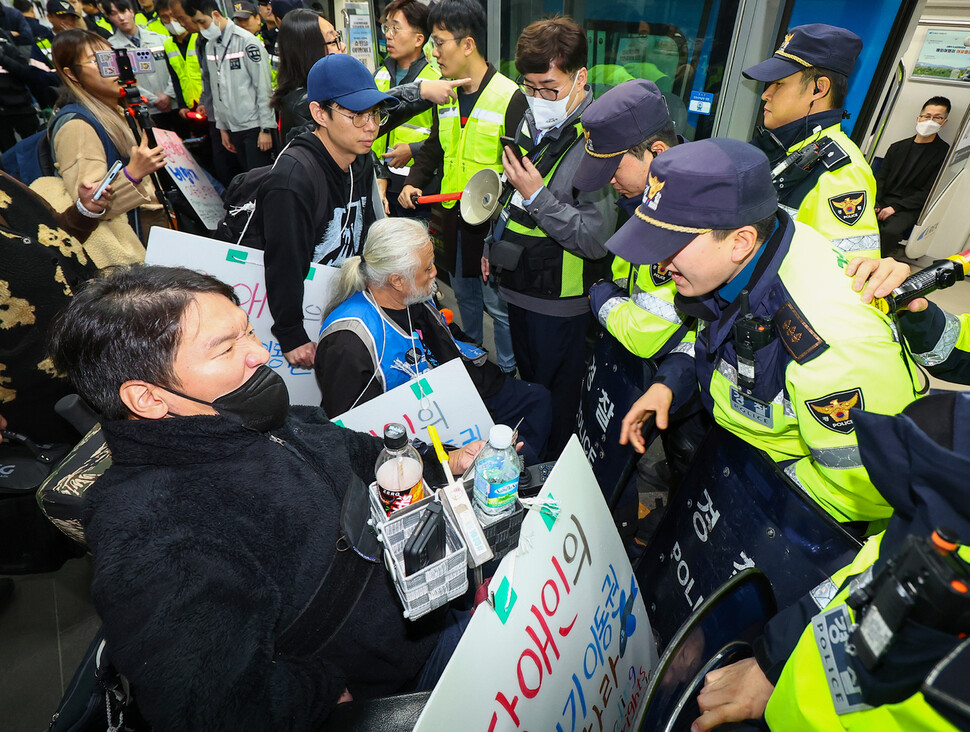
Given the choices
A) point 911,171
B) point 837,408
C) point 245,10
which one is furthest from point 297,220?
point 911,171

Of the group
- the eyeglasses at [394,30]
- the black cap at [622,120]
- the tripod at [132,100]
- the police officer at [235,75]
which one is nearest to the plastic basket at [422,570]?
the black cap at [622,120]

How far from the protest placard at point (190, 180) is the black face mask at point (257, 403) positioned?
325cm

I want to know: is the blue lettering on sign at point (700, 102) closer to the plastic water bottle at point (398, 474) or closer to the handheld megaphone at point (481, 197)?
the handheld megaphone at point (481, 197)

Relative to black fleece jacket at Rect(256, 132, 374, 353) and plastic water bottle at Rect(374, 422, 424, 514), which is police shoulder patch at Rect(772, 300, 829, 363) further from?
→ black fleece jacket at Rect(256, 132, 374, 353)

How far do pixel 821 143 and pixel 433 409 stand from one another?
219cm

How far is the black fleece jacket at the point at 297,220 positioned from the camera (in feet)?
7.75

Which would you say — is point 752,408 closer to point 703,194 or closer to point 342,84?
point 703,194

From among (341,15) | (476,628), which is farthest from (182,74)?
(476,628)

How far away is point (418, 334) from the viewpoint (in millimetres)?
2486

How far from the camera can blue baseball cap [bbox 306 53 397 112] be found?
2355 millimetres

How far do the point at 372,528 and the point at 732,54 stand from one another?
3359mm

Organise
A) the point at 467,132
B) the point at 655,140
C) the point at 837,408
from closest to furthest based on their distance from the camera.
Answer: the point at 837,408
the point at 655,140
the point at 467,132

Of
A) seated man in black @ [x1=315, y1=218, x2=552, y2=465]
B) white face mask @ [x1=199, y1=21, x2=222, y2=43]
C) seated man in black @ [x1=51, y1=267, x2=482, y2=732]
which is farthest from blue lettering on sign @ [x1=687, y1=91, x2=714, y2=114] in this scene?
white face mask @ [x1=199, y1=21, x2=222, y2=43]

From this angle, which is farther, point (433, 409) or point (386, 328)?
point (386, 328)
